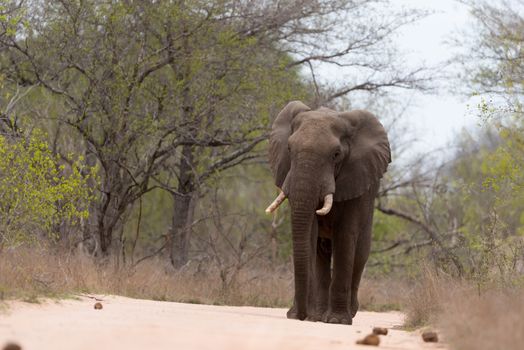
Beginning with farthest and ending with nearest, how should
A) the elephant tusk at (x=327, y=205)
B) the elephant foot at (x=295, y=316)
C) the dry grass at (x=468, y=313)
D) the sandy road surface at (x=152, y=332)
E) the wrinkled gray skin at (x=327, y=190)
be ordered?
the elephant foot at (x=295, y=316), the wrinkled gray skin at (x=327, y=190), the elephant tusk at (x=327, y=205), the sandy road surface at (x=152, y=332), the dry grass at (x=468, y=313)

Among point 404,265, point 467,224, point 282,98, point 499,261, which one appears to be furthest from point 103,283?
point 467,224

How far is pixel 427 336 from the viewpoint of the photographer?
26.7 ft

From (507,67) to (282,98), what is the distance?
16.2 feet

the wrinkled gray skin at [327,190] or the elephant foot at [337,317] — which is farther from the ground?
the wrinkled gray skin at [327,190]

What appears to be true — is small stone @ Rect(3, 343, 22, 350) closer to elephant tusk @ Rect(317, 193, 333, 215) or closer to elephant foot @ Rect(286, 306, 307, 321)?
elephant tusk @ Rect(317, 193, 333, 215)

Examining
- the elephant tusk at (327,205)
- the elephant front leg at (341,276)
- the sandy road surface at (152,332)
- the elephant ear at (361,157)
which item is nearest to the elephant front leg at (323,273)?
the elephant front leg at (341,276)

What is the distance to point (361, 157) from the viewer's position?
12555 millimetres

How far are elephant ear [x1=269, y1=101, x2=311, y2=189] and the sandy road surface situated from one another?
2.78 metres

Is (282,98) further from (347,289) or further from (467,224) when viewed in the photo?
(467,224)

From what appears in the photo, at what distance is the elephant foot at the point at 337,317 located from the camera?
11867 mm

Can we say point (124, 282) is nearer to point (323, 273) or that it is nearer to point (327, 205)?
point (323, 273)

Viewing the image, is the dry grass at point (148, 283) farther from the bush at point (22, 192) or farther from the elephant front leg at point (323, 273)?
the elephant front leg at point (323, 273)

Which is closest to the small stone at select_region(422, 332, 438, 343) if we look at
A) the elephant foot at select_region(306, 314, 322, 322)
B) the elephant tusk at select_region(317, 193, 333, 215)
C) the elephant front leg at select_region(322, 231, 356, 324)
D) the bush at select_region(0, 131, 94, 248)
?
the elephant tusk at select_region(317, 193, 333, 215)

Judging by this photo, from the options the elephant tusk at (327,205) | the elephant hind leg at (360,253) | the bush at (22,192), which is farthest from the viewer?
the elephant hind leg at (360,253)
